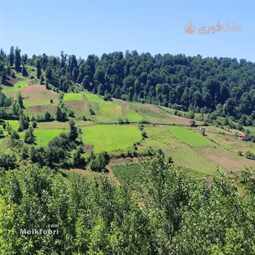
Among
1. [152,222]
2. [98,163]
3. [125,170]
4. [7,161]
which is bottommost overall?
[125,170]

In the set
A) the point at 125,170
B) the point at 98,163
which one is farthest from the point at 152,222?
the point at 98,163

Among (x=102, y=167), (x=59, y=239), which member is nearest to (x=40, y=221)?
(x=59, y=239)

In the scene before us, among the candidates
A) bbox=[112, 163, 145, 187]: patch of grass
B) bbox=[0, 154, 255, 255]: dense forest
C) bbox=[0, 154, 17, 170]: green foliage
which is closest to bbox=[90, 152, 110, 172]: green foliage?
bbox=[112, 163, 145, 187]: patch of grass

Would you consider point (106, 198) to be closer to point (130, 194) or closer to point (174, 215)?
point (130, 194)

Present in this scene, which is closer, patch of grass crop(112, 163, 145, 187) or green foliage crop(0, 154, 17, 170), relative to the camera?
green foliage crop(0, 154, 17, 170)

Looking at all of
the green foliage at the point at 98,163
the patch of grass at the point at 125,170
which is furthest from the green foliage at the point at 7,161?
the patch of grass at the point at 125,170

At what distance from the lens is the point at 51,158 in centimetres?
19438

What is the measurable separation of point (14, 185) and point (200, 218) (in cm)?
4390

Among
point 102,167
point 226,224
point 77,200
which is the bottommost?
point 102,167

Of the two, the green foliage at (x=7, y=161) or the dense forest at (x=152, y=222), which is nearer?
the dense forest at (x=152, y=222)

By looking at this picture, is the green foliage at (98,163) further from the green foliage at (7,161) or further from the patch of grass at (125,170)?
the green foliage at (7,161)

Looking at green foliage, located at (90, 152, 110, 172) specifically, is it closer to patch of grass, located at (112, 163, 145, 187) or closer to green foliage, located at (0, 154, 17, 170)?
patch of grass, located at (112, 163, 145, 187)

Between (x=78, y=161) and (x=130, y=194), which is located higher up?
(x=130, y=194)

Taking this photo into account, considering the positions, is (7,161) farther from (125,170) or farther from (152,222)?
(152,222)
